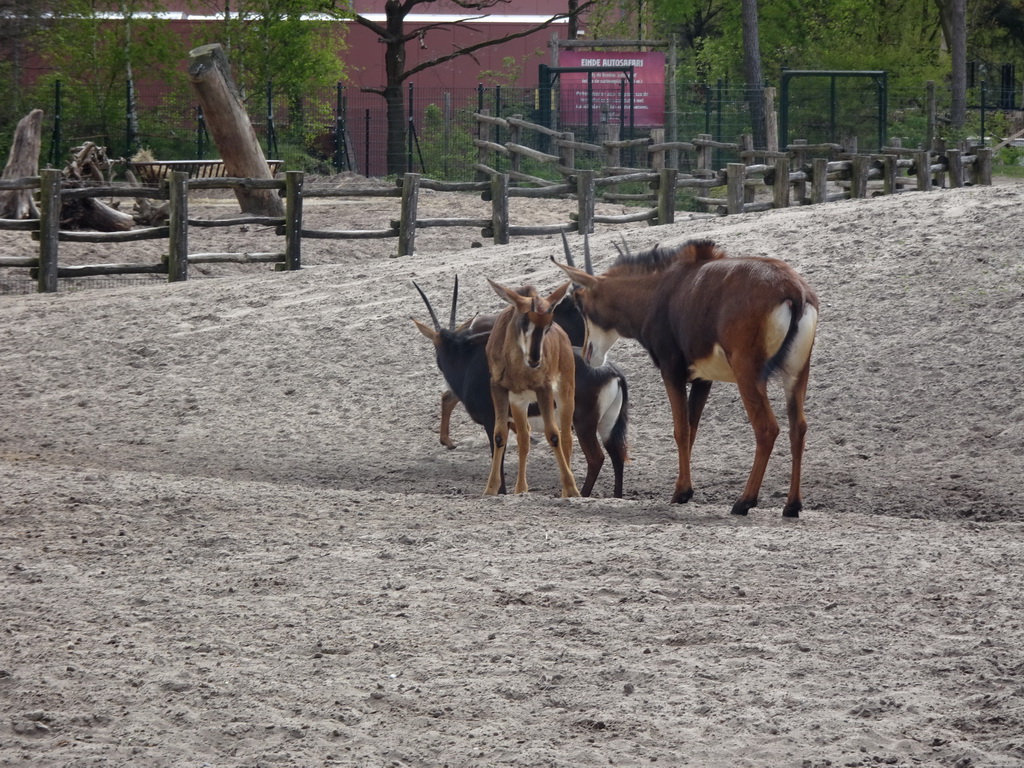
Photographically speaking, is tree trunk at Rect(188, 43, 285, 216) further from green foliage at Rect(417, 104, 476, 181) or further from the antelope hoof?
green foliage at Rect(417, 104, 476, 181)

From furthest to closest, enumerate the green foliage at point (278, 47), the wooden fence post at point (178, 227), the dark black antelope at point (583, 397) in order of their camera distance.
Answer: the green foliage at point (278, 47) < the wooden fence post at point (178, 227) < the dark black antelope at point (583, 397)

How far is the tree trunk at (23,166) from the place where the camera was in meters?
17.9

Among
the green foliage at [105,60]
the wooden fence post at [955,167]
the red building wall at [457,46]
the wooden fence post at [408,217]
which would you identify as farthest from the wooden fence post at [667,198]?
the red building wall at [457,46]

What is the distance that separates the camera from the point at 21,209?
17766 mm

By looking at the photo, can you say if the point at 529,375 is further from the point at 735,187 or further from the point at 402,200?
the point at 735,187

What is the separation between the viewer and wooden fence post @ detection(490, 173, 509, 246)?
1666cm

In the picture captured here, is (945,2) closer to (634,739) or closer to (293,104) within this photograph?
(293,104)

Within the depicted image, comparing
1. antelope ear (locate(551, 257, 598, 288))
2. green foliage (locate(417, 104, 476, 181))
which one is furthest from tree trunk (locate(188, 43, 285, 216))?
green foliage (locate(417, 104, 476, 181))

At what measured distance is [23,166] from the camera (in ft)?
60.8

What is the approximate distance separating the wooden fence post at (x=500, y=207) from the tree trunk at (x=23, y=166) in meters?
6.26

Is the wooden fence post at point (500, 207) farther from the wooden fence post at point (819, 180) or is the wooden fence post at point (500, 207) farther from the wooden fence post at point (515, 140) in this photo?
the wooden fence post at point (515, 140)

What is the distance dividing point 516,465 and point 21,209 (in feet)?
36.1

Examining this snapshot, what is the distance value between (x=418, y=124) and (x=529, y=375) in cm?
2767

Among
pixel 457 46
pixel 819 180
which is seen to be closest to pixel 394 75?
pixel 457 46
